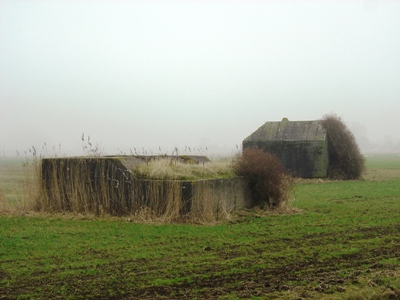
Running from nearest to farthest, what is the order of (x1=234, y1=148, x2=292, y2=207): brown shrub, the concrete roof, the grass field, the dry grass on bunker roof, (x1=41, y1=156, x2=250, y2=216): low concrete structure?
the grass field, (x1=41, y1=156, x2=250, y2=216): low concrete structure, the dry grass on bunker roof, (x1=234, y1=148, x2=292, y2=207): brown shrub, the concrete roof

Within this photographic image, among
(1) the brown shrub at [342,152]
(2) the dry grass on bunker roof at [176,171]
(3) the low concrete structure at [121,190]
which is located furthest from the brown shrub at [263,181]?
(1) the brown shrub at [342,152]

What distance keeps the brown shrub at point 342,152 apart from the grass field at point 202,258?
57.3 feet

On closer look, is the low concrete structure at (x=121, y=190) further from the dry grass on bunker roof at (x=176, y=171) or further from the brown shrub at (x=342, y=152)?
the brown shrub at (x=342, y=152)

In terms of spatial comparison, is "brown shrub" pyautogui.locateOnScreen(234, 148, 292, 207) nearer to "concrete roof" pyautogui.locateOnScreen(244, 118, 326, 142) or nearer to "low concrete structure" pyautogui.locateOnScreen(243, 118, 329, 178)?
"low concrete structure" pyautogui.locateOnScreen(243, 118, 329, 178)

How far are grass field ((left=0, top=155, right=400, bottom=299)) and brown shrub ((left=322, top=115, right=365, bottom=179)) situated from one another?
17.5 metres

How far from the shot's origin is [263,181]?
45.5 ft

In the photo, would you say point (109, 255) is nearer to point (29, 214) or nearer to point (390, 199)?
point (29, 214)

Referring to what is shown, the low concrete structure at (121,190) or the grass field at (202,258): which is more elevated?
the low concrete structure at (121,190)

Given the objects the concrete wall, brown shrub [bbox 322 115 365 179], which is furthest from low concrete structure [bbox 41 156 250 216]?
brown shrub [bbox 322 115 365 179]

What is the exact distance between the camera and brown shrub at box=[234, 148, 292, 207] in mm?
13820

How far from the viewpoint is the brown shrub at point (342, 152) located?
29469 millimetres

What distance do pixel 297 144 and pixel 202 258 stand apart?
22.8 metres

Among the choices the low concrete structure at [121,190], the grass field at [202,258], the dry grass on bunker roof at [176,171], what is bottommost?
the grass field at [202,258]

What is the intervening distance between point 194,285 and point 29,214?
788cm
